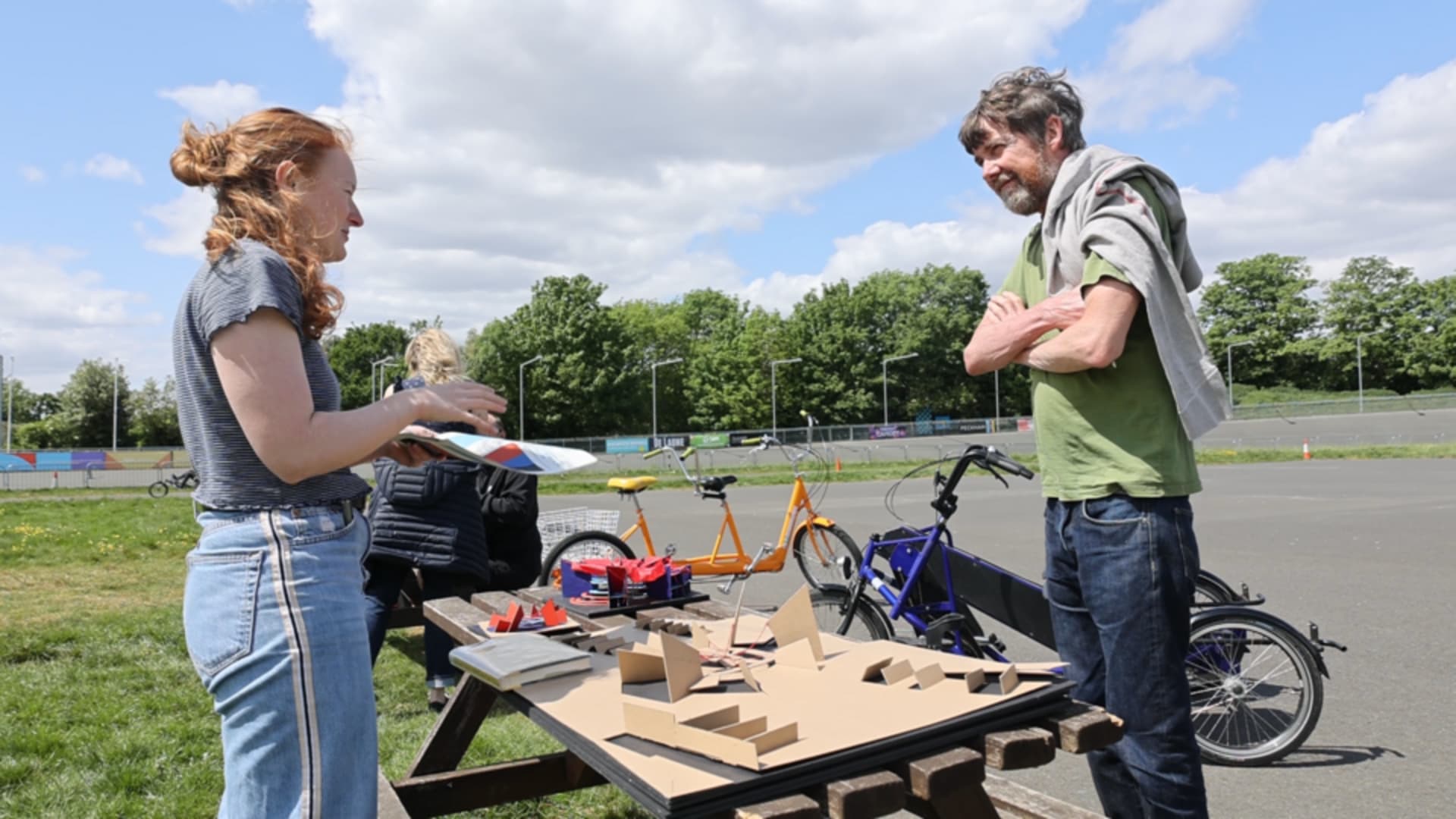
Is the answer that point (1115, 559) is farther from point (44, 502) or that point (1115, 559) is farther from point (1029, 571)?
point (44, 502)

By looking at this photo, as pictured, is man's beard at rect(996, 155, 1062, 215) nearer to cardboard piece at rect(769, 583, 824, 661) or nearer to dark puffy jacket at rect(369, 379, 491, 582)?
cardboard piece at rect(769, 583, 824, 661)

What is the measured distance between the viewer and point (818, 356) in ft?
271

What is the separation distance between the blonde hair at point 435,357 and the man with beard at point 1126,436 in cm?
328

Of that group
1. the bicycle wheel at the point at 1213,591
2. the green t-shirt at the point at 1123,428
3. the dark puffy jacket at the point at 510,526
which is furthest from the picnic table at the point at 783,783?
the bicycle wheel at the point at 1213,591

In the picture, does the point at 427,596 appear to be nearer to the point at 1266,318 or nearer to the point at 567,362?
the point at 567,362

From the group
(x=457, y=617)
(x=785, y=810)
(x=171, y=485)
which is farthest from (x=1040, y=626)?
(x=171, y=485)

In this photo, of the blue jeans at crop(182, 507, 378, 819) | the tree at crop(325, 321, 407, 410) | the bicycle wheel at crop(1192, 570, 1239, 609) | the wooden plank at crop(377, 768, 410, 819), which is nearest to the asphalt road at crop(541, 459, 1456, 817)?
the bicycle wheel at crop(1192, 570, 1239, 609)

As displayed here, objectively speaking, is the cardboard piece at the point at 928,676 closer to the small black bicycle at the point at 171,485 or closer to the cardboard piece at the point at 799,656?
the cardboard piece at the point at 799,656

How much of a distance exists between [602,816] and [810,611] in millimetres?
1643

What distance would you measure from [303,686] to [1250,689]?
4.07 metres

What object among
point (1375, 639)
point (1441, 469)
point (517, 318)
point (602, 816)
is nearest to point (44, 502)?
point (602, 816)

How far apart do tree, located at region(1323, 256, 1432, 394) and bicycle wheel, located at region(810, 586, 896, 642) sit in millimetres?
92007

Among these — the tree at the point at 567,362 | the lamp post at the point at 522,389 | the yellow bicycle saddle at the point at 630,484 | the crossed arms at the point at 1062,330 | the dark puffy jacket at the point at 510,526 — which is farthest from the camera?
the tree at the point at 567,362

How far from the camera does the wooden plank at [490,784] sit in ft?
9.18
